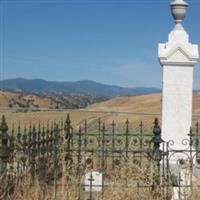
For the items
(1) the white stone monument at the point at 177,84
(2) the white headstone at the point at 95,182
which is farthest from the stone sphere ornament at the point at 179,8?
(2) the white headstone at the point at 95,182

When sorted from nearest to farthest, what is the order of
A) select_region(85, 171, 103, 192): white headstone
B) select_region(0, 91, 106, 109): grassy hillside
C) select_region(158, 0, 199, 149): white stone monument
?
select_region(85, 171, 103, 192): white headstone
select_region(158, 0, 199, 149): white stone monument
select_region(0, 91, 106, 109): grassy hillside

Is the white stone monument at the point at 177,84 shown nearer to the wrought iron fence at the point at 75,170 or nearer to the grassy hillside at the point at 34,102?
the wrought iron fence at the point at 75,170

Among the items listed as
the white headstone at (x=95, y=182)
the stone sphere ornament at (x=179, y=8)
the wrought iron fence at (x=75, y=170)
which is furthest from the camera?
the stone sphere ornament at (x=179, y=8)

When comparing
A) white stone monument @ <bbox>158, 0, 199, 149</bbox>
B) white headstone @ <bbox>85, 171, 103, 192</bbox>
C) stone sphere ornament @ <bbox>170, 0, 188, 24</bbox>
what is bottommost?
white headstone @ <bbox>85, 171, 103, 192</bbox>

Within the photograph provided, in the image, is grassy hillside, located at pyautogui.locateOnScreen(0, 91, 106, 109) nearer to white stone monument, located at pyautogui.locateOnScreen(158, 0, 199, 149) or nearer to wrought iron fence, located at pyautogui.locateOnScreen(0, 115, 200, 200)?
white stone monument, located at pyautogui.locateOnScreen(158, 0, 199, 149)

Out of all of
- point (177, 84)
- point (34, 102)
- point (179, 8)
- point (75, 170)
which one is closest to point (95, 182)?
point (75, 170)

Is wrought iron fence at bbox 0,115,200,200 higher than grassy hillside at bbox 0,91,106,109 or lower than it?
lower

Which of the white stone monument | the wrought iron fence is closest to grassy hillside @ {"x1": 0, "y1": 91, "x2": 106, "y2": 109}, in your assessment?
the white stone monument

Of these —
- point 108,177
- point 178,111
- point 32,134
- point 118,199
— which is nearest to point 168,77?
point 178,111

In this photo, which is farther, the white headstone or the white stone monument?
the white stone monument

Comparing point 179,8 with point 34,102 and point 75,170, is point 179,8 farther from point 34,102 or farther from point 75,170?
point 34,102

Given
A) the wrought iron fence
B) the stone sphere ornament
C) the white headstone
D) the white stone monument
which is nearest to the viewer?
the wrought iron fence

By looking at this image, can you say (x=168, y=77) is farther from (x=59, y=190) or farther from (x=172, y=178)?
(x=59, y=190)

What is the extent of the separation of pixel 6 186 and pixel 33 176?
0.48m
